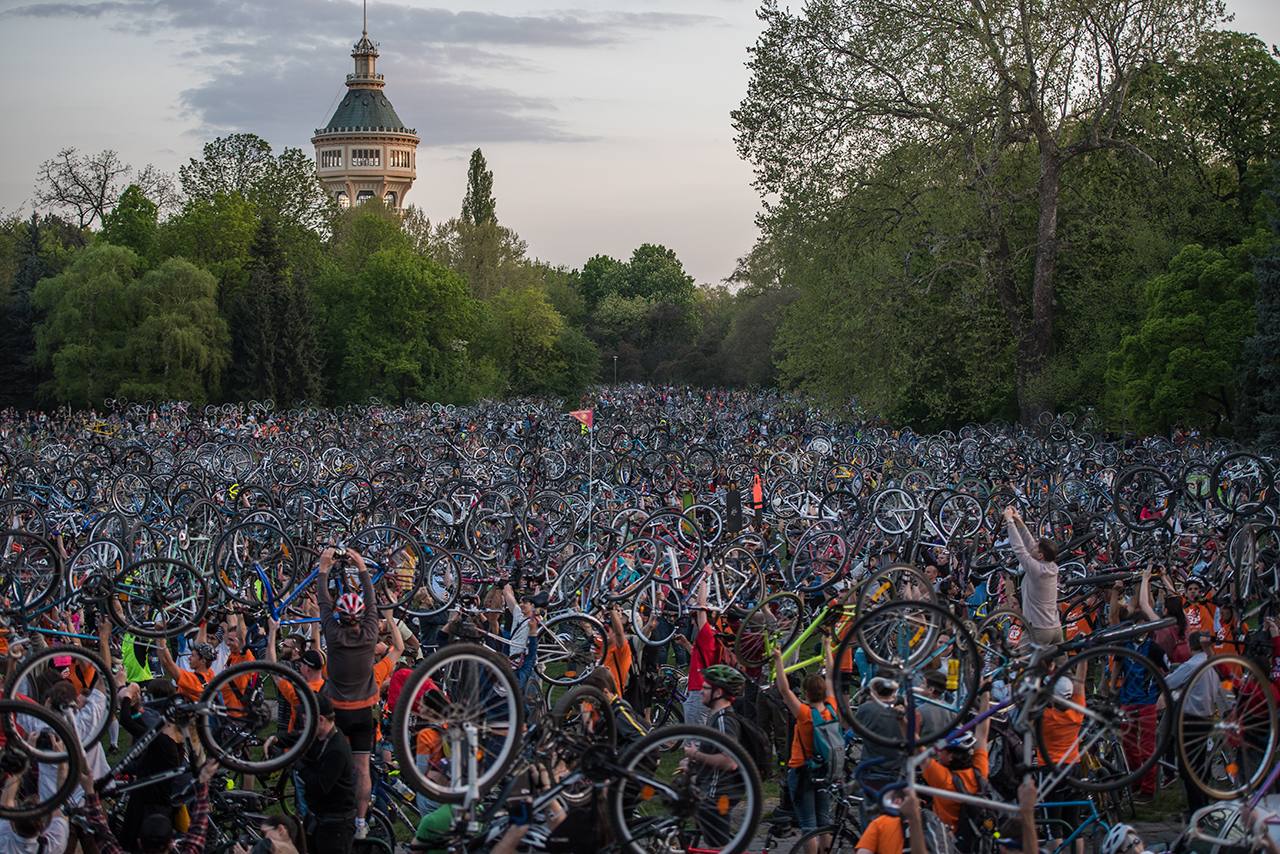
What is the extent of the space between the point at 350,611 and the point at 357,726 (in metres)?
0.79

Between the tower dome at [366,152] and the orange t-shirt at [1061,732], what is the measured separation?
4775 inches

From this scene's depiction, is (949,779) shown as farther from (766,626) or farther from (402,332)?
(402,332)

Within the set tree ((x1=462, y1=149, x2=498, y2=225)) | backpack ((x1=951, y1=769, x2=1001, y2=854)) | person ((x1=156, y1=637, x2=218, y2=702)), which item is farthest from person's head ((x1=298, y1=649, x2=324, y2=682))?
tree ((x1=462, y1=149, x2=498, y2=225))

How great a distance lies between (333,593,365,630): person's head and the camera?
631 centimetres

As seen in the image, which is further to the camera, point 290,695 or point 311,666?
point 311,666

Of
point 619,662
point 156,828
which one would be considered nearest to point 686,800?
point 156,828

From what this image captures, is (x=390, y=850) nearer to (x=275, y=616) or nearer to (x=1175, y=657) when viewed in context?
(x=275, y=616)

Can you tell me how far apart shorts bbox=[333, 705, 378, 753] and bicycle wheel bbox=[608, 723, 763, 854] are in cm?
241

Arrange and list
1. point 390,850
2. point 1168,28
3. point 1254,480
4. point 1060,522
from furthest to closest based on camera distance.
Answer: point 1168,28, point 1254,480, point 1060,522, point 390,850

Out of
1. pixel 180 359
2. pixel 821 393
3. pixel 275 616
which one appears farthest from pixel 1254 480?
pixel 180 359

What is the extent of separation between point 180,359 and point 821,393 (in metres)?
28.1

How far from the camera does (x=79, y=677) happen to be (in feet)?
18.7

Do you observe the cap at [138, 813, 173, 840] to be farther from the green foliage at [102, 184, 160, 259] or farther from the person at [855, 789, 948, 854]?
the green foliage at [102, 184, 160, 259]

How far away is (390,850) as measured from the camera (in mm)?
6027
